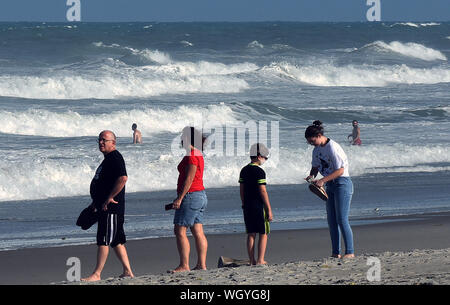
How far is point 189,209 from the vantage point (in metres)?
7.48

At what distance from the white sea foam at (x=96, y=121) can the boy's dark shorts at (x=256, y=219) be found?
52.7 ft

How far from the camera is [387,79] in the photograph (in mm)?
47250

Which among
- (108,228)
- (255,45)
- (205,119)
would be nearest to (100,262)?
(108,228)

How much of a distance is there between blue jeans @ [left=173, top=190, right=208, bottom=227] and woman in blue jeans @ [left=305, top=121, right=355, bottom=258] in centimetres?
103

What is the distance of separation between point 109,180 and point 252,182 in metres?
1.33

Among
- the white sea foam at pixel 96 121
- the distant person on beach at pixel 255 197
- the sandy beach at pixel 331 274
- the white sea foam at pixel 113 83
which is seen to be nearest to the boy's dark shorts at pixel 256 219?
the distant person on beach at pixel 255 197

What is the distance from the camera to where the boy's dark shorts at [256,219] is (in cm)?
780

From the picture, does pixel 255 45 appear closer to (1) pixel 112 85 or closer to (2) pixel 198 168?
(1) pixel 112 85

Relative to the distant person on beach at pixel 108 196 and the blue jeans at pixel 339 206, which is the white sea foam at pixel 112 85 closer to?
the blue jeans at pixel 339 206

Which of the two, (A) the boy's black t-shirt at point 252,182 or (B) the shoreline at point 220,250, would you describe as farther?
(B) the shoreline at point 220,250

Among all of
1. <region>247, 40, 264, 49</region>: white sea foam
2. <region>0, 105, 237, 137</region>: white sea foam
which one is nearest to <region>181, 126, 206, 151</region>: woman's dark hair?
<region>0, 105, 237, 137</region>: white sea foam

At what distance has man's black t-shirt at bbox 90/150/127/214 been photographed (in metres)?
7.16
